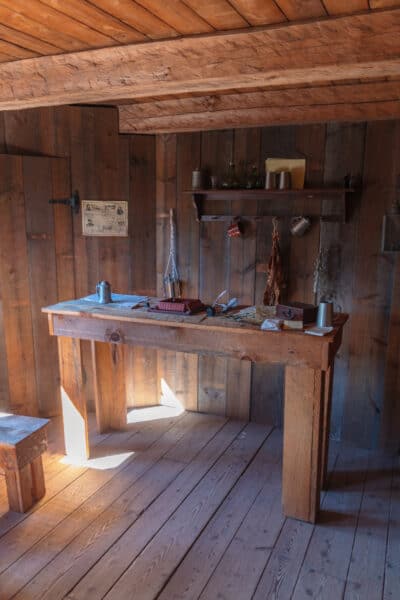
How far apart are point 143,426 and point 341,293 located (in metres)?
1.70

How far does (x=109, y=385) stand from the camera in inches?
131

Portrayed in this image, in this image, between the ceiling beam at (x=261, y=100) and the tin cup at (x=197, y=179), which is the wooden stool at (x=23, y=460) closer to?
the tin cup at (x=197, y=179)

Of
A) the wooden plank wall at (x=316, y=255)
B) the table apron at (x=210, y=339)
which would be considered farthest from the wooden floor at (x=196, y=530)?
the table apron at (x=210, y=339)

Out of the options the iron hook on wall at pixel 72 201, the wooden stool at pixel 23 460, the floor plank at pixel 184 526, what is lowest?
the floor plank at pixel 184 526

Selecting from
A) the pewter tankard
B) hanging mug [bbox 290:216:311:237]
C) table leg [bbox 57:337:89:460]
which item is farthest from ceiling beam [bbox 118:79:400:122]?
table leg [bbox 57:337:89:460]

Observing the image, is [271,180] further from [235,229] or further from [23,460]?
[23,460]

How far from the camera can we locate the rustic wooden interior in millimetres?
1936

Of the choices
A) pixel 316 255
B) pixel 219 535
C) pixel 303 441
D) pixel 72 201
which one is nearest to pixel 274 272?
pixel 316 255

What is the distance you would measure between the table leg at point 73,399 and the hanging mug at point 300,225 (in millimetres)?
1578

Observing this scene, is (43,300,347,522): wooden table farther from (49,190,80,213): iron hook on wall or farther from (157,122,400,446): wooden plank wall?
(49,190,80,213): iron hook on wall

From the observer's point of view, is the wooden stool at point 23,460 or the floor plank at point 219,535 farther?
the wooden stool at point 23,460

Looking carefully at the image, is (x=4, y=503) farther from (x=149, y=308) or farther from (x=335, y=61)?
(x=335, y=61)

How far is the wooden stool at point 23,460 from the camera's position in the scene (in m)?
2.45

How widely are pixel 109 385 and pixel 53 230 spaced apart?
1.19 m
